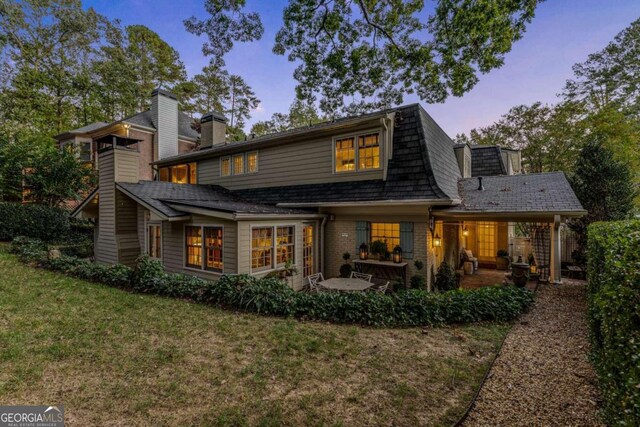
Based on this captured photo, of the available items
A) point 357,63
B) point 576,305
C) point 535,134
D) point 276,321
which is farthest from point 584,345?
point 535,134

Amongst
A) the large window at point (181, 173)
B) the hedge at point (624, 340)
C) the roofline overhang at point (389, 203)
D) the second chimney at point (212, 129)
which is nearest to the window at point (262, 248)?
the roofline overhang at point (389, 203)

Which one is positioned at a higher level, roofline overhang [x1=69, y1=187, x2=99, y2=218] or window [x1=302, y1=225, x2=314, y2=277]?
roofline overhang [x1=69, y1=187, x2=99, y2=218]

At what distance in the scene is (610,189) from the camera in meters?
10.6

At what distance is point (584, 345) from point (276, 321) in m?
5.63

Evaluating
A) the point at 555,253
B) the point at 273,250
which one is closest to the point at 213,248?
the point at 273,250

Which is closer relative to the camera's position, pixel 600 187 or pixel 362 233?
pixel 362 233

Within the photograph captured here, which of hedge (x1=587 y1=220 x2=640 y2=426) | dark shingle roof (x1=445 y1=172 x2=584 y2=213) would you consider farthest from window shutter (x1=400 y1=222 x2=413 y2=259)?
hedge (x1=587 y1=220 x2=640 y2=426)

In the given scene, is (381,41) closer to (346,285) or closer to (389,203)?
(389,203)

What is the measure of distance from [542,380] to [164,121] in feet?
73.7

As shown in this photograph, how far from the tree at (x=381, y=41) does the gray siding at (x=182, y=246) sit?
15.7ft

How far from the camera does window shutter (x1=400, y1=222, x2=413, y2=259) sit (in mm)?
8812

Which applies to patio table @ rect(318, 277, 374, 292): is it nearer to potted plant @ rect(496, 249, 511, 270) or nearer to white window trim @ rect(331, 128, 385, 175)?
white window trim @ rect(331, 128, 385, 175)

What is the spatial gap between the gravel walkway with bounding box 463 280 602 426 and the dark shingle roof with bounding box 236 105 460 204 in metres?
3.91

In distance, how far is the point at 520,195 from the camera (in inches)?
370
